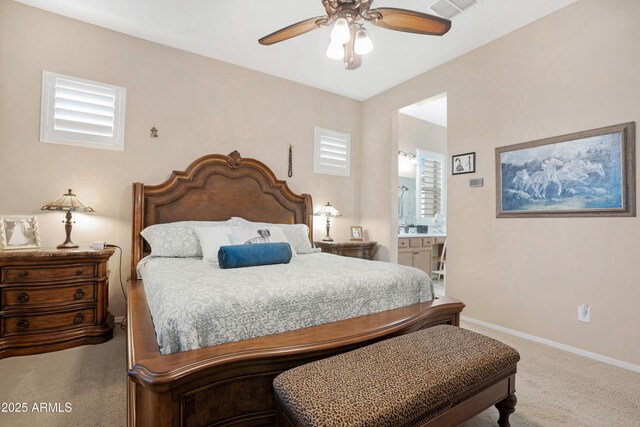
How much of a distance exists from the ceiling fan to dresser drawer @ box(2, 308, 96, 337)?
108 inches

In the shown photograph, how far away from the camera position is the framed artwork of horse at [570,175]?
2.35 metres

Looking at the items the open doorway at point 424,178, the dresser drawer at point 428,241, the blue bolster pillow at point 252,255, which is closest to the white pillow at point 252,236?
the blue bolster pillow at point 252,255

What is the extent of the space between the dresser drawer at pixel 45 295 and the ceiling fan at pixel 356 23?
2577 millimetres

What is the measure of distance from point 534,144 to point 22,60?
15.5 ft

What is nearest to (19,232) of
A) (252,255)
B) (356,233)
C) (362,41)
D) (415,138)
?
(252,255)

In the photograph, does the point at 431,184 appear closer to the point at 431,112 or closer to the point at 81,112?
the point at 431,112

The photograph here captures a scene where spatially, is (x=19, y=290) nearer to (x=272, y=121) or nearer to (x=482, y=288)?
(x=272, y=121)

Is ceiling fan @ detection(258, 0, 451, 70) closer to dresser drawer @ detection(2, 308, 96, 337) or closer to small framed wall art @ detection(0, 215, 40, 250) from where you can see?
small framed wall art @ detection(0, 215, 40, 250)

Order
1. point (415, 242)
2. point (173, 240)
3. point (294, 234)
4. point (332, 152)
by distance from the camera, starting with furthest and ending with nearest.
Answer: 1. point (415, 242)
2. point (332, 152)
3. point (294, 234)
4. point (173, 240)

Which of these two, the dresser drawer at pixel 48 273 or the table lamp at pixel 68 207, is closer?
the dresser drawer at pixel 48 273

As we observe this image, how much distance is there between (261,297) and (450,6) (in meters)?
2.87

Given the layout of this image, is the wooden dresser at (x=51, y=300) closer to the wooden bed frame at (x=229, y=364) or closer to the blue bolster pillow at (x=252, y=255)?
the wooden bed frame at (x=229, y=364)

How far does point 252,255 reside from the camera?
218 centimetres

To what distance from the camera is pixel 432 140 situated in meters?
5.85
